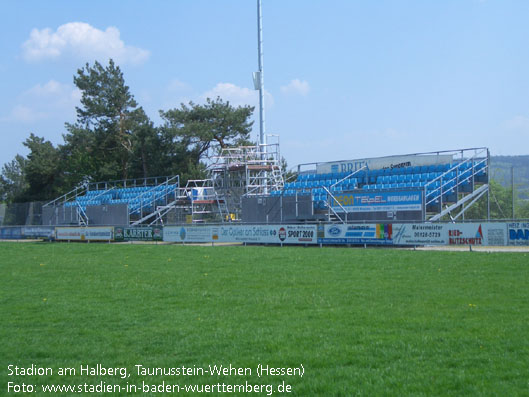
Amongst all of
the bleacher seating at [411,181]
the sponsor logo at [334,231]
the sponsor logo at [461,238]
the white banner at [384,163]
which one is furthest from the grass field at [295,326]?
the white banner at [384,163]

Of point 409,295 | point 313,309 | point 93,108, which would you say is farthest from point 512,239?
point 93,108

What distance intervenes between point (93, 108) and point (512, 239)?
51612 millimetres

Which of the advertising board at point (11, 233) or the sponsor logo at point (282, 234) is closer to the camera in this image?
the sponsor logo at point (282, 234)

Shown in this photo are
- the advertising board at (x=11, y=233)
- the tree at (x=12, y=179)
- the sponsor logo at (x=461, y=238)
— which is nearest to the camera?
the sponsor logo at (x=461, y=238)

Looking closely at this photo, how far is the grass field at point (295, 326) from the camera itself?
22.5ft

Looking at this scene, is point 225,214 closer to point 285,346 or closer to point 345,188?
point 345,188

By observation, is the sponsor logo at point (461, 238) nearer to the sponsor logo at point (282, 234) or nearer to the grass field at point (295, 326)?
the grass field at point (295, 326)

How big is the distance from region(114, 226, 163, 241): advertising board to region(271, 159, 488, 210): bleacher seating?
7.85 meters

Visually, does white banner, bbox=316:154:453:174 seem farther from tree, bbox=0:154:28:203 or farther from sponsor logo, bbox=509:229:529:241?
tree, bbox=0:154:28:203

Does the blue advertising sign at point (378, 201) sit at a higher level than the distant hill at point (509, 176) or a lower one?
lower

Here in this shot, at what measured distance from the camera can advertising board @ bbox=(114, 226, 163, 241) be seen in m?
37.5

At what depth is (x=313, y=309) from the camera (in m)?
10.9

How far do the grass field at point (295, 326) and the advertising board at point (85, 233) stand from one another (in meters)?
23.1

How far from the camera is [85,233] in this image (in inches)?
1635
